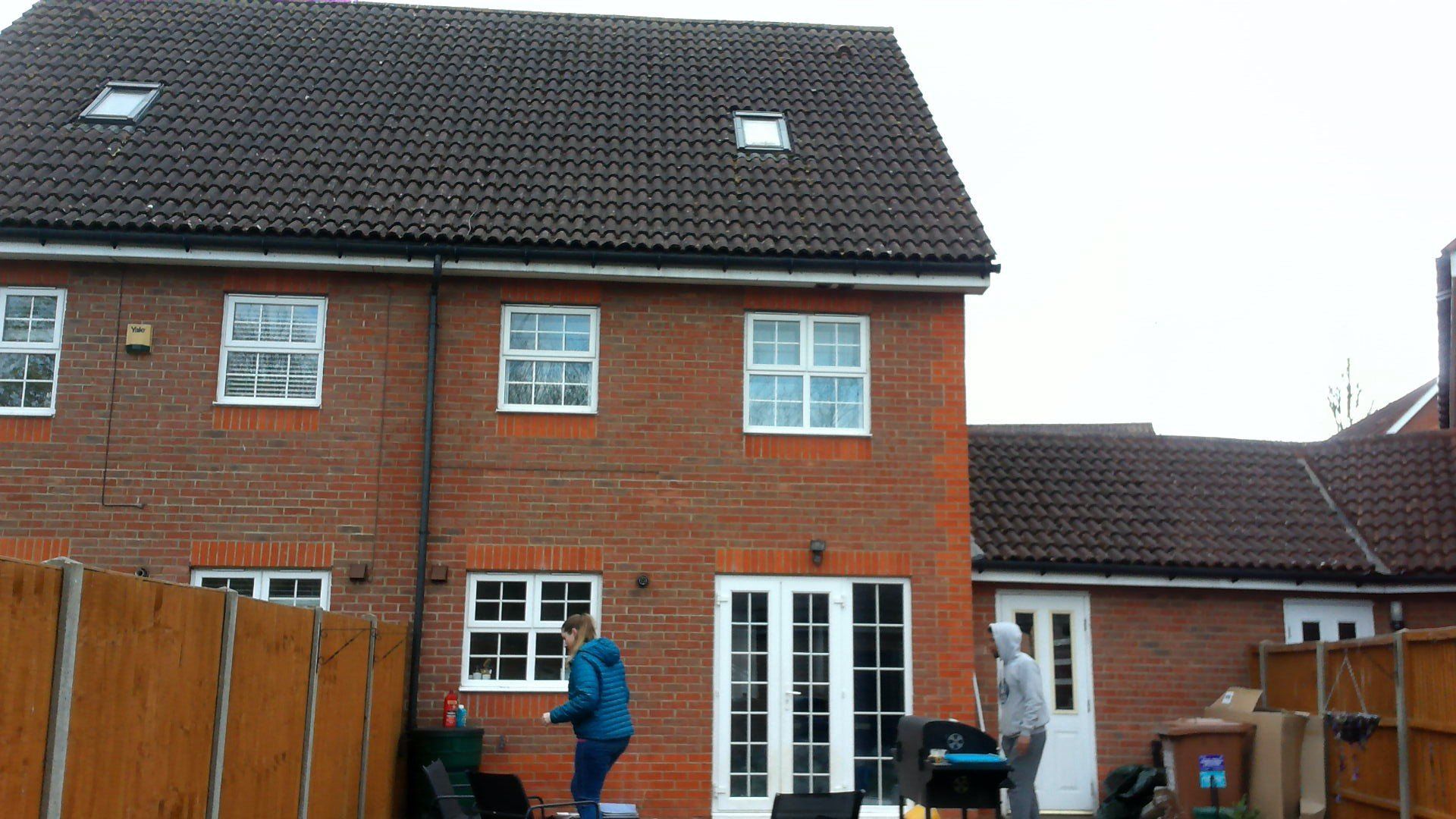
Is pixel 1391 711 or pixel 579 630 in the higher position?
pixel 579 630

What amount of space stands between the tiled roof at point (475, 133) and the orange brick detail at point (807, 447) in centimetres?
181

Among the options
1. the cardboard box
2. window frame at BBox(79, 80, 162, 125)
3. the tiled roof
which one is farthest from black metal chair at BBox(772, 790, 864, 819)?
window frame at BBox(79, 80, 162, 125)

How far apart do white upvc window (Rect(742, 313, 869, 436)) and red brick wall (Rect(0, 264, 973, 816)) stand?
141mm

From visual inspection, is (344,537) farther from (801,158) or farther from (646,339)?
(801,158)

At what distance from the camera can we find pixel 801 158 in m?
Result: 15.2

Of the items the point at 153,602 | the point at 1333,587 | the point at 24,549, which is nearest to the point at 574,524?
the point at 24,549

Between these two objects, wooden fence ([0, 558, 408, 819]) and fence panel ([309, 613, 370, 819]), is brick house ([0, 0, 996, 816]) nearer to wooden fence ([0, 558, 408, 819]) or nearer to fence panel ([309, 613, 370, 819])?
fence panel ([309, 613, 370, 819])

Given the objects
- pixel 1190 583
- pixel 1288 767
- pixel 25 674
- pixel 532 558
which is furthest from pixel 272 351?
pixel 1288 767

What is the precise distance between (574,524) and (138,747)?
691 centimetres

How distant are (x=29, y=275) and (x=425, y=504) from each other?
446cm

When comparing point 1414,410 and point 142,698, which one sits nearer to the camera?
point 142,698

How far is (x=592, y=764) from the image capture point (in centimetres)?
932

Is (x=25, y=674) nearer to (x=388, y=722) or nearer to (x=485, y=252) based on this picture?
(x=388, y=722)

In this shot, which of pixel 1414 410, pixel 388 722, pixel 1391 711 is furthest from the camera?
pixel 1414 410
